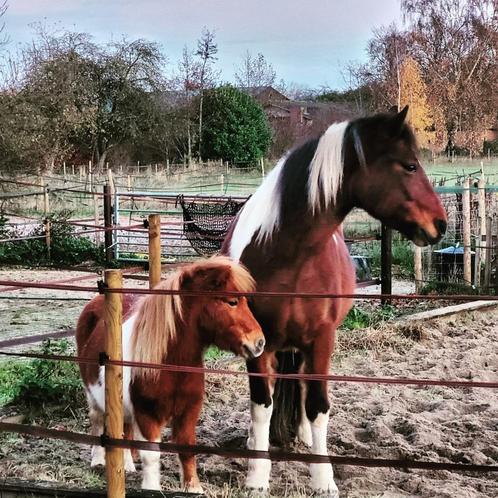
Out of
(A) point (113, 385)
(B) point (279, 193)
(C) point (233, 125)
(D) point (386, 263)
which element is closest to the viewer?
(A) point (113, 385)

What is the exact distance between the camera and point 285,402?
367 centimetres

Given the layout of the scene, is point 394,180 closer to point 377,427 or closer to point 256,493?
point 256,493

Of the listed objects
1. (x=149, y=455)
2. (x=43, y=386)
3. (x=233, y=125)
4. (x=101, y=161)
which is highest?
(x=233, y=125)

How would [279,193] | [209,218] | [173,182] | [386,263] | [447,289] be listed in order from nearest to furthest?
[279,193] → [386,263] → [447,289] → [209,218] → [173,182]

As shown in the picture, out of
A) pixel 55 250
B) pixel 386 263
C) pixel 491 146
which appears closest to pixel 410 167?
pixel 386 263

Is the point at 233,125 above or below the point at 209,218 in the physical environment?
above

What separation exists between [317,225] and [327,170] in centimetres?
25

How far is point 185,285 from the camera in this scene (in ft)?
9.02

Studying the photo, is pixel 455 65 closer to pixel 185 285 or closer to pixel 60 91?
pixel 60 91

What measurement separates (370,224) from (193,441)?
33.1 ft

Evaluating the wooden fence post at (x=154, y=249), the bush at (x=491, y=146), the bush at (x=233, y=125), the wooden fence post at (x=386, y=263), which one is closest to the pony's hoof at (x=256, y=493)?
the wooden fence post at (x=154, y=249)

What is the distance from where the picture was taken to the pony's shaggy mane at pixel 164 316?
106 inches

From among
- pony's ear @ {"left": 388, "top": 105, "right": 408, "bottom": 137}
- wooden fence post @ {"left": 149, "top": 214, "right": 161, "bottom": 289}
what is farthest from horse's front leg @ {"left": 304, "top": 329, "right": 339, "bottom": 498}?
wooden fence post @ {"left": 149, "top": 214, "right": 161, "bottom": 289}

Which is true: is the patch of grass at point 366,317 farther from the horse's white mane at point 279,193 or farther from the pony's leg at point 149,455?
the pony's leg at point 149,455
